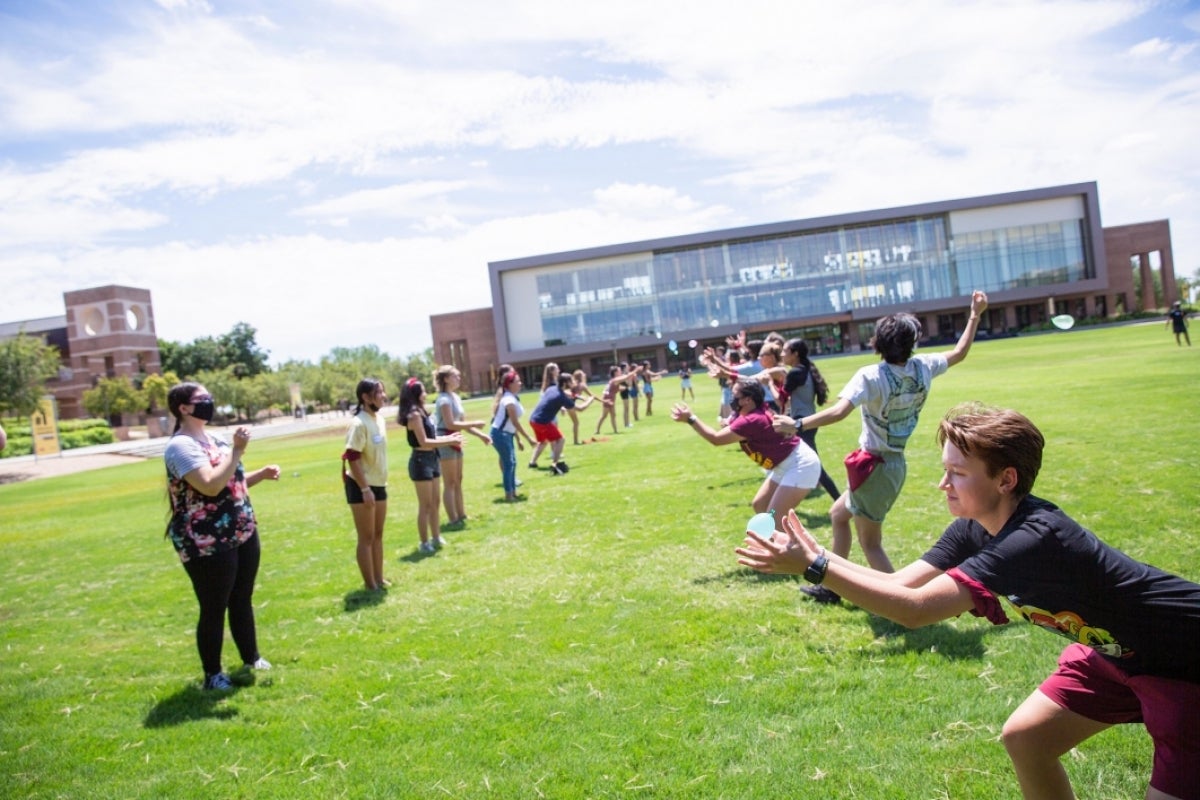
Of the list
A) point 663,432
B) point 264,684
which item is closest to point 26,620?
point 264,684

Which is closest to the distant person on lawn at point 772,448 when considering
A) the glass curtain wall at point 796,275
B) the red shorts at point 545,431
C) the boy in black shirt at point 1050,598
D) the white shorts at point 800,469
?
the white shorts at point 800,469

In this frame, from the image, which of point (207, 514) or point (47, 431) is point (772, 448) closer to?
point (207, 514)

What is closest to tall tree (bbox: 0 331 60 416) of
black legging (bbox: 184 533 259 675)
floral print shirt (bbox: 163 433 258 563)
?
black legging (bbox: 184 533 259 675)

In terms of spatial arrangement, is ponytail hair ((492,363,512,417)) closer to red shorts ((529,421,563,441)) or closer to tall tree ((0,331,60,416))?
red shorts ((529,421,563,441))

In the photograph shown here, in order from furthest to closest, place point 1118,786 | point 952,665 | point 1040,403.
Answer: point 1040,403 < point 952,665 < point 1118,786

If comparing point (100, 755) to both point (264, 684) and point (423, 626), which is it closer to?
point (264, 684)

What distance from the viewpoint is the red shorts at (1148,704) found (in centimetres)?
247

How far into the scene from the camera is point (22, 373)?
4050 cm

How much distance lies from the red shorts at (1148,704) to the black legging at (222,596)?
18.0 feet

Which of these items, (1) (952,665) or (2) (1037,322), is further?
(2) (1037,322)

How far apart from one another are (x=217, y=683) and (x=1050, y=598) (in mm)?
5879

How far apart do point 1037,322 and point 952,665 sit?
91237mm

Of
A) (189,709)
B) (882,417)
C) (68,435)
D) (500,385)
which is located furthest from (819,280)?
(189,709)

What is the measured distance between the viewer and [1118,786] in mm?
3611
